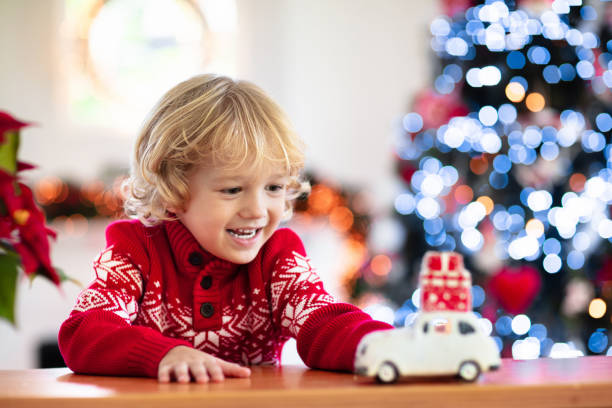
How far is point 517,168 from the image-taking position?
2789 mm

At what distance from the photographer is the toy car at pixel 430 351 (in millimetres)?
726

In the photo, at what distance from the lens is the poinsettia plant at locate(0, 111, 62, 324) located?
673mm

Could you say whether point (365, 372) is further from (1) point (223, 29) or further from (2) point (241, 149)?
(1) point (223, 29)

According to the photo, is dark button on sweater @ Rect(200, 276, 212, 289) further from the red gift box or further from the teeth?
the red gift box

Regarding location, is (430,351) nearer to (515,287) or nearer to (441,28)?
(515,287)

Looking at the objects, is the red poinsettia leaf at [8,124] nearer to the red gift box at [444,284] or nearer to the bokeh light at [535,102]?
the red gift box at [444,284]

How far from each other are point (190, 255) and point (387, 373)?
1.73 feet

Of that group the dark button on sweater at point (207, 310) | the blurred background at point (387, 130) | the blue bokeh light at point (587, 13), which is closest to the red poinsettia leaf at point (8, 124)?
the dark button on sweater at point (207, 310)

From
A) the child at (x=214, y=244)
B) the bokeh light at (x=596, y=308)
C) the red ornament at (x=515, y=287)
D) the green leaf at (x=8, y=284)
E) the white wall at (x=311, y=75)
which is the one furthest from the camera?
the white wall at (x=311, y=75)

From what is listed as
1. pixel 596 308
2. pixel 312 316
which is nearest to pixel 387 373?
pixel 312 316

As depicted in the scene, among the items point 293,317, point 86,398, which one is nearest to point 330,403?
point 86,398

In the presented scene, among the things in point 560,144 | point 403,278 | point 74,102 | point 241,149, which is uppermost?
point 74,102

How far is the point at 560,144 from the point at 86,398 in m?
2.44

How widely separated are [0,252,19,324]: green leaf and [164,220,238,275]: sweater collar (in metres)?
0.49
